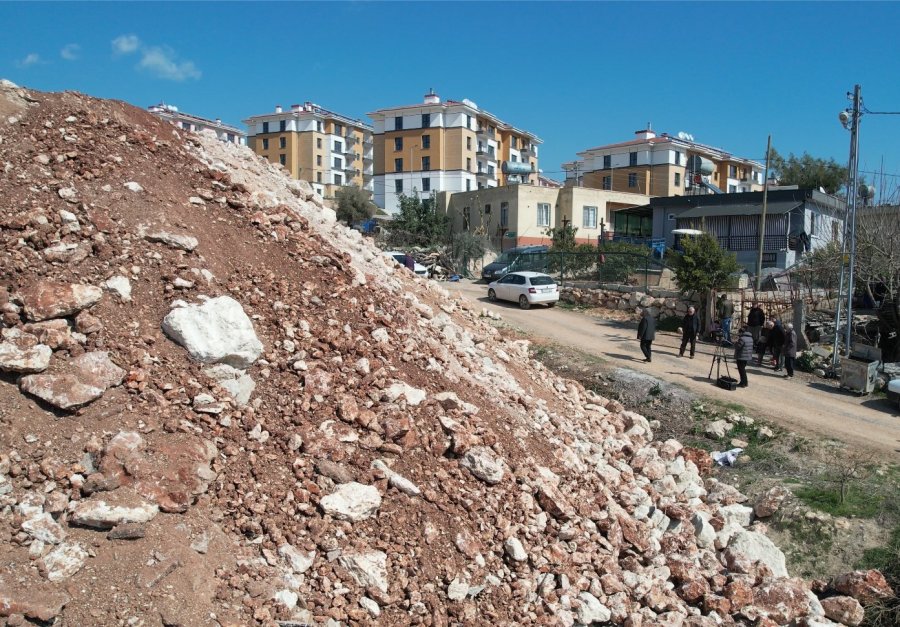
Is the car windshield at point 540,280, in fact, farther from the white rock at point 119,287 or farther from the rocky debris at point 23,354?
the rocky debris at point 23,354

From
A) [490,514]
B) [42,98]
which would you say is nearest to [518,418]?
[490,514]

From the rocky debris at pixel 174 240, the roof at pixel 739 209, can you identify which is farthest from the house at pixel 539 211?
the rocky debris at pixel 174 240

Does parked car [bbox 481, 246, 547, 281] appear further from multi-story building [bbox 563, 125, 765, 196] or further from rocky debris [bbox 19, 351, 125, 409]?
multi-story building [bbox 563, 125, 765, 196]

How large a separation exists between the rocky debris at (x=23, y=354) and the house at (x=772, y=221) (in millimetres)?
28696

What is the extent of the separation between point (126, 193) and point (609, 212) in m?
42.6

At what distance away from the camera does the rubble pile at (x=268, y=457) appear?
4996 millimetres

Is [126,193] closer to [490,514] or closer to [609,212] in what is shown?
[490,514]

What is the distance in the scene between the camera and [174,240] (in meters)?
7.50

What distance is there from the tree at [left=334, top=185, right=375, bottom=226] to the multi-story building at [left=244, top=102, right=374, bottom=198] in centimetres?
1628

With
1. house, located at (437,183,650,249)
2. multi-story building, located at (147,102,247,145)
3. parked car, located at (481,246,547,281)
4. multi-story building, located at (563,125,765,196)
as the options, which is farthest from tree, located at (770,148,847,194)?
multi-story building, located at (147,102,247,145)

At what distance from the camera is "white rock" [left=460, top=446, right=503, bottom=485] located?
21.9ft

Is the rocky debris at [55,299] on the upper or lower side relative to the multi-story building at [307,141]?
lower

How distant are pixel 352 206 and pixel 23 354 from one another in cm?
5192

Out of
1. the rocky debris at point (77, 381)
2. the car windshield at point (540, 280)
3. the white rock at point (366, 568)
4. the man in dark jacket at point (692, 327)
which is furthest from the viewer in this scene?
the car windshield at point (540, 280)
